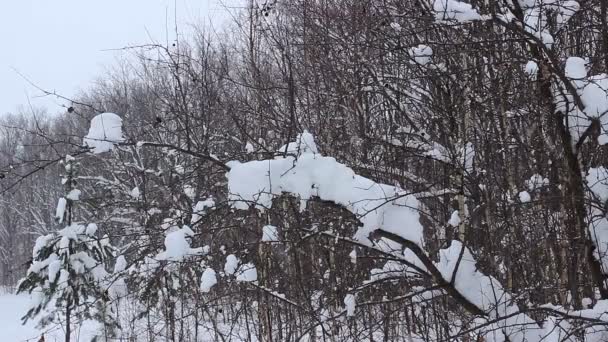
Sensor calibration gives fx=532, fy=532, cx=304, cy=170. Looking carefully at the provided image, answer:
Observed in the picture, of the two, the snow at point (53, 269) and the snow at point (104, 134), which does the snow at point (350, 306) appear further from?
the snow at point (53, 269)

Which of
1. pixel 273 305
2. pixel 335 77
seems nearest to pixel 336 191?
pixel 335 77

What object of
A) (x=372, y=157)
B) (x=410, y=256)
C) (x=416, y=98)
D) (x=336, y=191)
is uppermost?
(x=416, y=98)

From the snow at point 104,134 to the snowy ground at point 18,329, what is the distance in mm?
6863

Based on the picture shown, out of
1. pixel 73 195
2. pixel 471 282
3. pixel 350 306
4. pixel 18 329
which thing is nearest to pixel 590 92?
pixel 471 282

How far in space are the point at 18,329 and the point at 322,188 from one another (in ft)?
63.4

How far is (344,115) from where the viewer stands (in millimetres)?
7711

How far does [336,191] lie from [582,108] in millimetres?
1589

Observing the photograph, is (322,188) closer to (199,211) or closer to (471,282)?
(199,211)

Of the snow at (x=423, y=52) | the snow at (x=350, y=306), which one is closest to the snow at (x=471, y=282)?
the snow at (x=350, y=306)

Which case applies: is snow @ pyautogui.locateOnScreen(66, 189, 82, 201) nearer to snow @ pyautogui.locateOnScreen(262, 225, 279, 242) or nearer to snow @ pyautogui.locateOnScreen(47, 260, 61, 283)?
snow @ pyautogui.locateOnScreen(47, 260, 61, 283)

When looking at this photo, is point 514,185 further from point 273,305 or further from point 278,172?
point 273,305

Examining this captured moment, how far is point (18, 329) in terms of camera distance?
18.8 meters

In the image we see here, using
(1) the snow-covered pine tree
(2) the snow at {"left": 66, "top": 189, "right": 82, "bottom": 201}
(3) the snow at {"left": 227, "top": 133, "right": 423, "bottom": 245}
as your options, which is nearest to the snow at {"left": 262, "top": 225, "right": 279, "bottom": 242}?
(3) the snow at {"left": 227, "top": 133, "right": 423, "bottom": 245}

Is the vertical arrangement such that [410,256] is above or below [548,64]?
below
